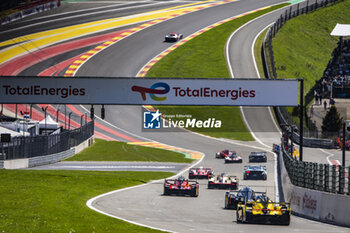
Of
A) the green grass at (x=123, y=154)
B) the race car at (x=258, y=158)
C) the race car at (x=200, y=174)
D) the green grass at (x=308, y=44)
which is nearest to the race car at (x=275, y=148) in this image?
the race car at (x=258, y=158)

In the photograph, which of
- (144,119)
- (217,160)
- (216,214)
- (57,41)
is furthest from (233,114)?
(216,214)

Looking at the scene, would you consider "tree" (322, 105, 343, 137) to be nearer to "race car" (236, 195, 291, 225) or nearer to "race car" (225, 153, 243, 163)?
"race car" (225, 153, 243, 163)

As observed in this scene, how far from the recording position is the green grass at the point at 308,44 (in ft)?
287

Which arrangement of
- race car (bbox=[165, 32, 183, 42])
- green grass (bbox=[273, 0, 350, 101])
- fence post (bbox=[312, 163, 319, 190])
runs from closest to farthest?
fence post (bbox=[312, 163, 319, 190]) → green grass (bbox=[273, 0, 350, 101]) → race car (bbox=[165, 32, 183, 42])

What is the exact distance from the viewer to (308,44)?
3873 inches

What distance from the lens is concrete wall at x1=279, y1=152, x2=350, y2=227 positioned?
75.8 ft

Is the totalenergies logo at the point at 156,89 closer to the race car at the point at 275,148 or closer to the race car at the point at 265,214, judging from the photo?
the race car at the point at 265,214

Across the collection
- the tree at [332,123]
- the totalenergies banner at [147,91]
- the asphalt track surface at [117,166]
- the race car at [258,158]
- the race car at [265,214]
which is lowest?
the asphalt track surface at [117,166]

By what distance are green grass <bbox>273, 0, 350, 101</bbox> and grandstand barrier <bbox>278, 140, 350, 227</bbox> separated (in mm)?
55169

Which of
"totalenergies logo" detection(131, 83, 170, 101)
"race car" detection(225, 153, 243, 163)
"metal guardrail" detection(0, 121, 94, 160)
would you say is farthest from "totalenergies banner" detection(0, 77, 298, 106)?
"race car" detection(225, 153, 243, 163)

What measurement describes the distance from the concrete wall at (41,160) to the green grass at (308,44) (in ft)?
102

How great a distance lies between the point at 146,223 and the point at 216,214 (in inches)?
186

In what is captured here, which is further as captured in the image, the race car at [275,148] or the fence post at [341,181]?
the race car at [275,148]

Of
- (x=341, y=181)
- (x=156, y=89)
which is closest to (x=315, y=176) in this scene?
(x=341, y=181)
